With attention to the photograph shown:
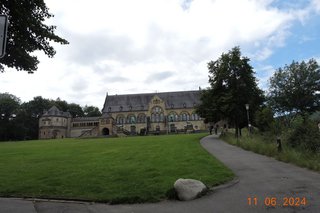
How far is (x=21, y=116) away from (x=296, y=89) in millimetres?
85705

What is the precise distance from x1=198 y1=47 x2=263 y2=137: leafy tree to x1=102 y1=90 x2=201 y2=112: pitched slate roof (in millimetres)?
64564

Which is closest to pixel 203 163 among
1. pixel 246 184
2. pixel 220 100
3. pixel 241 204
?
pixel 246 184

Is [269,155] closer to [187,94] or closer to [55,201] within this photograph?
[55,201]

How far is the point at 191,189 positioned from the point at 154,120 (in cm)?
9874

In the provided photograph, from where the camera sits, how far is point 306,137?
54.8 feet

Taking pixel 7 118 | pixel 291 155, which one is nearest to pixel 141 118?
pixel 7 118

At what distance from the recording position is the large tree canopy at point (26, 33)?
26.3 feet

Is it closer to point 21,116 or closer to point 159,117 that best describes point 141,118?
point 159,117

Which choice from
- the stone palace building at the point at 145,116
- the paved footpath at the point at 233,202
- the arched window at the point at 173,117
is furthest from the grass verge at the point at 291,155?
the arched window at the point at 173,117

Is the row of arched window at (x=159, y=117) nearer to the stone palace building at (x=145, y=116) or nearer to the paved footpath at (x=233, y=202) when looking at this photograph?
the stone palace building at (x=145, y=116)

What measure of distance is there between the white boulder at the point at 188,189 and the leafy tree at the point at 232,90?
99.8 ft

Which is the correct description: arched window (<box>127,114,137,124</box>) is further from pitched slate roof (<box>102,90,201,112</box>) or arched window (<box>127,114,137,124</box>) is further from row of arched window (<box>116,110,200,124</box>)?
pitched slate roof (<box>102,90,201,112</box>)

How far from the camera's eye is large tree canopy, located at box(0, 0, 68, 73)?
8.02m

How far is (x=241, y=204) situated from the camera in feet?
25.2
